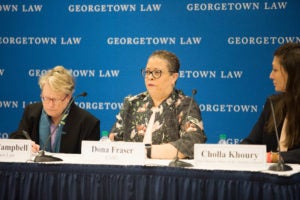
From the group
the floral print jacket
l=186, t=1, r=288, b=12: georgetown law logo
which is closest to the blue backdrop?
l=186, t=1, r=288, b=12: georgetown law logo

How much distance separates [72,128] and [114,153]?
1.06m

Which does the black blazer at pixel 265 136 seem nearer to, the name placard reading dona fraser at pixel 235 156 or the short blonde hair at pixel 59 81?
the name placard reading dona fraser at pixel 235 156

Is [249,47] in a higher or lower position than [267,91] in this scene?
higher

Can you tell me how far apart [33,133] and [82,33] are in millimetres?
1635

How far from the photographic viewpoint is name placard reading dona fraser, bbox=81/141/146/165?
280 cm

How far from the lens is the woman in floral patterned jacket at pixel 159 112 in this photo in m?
3.67

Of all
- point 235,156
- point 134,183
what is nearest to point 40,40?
point 134,183

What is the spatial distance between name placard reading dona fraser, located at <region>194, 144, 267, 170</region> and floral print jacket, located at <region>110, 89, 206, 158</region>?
772 mm

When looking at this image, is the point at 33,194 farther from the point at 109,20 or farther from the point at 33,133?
the point at 109,20

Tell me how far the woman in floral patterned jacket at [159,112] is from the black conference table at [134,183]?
937 mm

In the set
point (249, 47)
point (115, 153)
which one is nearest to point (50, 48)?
point (249, 47)

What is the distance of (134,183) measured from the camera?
8.76 ft

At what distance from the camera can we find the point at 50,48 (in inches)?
208

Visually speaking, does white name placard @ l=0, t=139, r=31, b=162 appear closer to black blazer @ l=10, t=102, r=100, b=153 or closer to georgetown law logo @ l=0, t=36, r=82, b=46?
black blazer @ l=10, t=102, r=100, b=153
